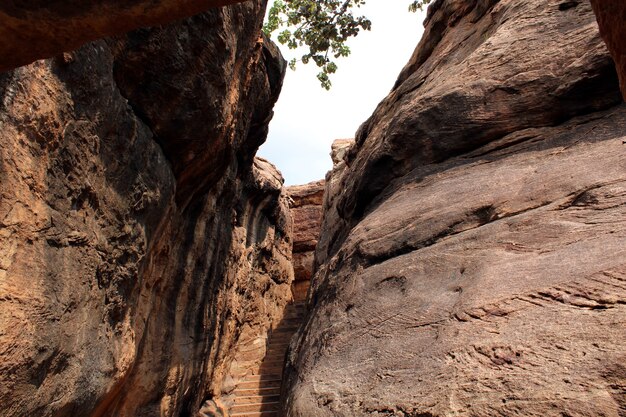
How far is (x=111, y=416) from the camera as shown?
6.62 metres

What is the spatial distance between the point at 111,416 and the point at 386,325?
372 centimetres

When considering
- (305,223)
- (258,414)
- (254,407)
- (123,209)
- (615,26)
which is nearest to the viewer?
(615,26)

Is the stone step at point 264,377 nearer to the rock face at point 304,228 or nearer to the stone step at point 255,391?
the stone step at point 255,391

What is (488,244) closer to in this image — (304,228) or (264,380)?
(264,380)

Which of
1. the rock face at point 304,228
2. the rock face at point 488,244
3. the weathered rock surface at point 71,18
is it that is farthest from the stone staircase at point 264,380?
the weathered rock surface at point 71,18

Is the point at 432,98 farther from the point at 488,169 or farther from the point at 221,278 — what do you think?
the point at 221,278

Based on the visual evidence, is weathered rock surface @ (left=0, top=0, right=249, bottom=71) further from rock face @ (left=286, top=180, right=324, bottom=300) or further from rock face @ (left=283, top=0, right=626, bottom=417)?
rock face @ (left=286, top=180, right=324, bottom=300)

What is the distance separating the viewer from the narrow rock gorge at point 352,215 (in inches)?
155

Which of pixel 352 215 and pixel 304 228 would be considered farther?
pixel 304 228

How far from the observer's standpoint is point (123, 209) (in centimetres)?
587

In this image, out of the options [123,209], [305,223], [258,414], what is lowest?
[258,414]

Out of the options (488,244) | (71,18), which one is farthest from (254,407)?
(71,18)

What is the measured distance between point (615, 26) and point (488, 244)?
3.34m

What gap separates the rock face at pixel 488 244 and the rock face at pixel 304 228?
14116mm
